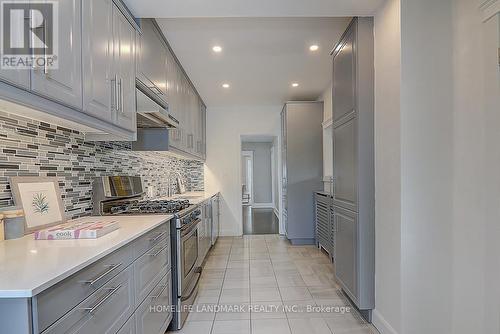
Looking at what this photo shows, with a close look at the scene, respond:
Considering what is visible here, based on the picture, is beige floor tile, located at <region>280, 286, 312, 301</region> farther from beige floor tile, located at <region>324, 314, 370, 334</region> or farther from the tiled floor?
beige floor tile, located at <region>324, 314, 370, 334</region>

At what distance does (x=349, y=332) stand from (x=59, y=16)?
2.71 m

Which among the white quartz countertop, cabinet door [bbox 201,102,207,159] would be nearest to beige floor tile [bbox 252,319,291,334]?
the white quartz countertop

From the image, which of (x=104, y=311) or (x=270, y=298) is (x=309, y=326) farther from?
(x=104, y=311)

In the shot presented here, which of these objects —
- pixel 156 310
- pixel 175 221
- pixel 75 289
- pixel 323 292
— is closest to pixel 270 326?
pixel 323 292

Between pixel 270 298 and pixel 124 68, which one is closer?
pixel 124 68

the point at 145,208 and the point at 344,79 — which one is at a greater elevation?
the point at 344,79

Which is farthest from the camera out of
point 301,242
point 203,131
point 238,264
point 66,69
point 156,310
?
point 203,131

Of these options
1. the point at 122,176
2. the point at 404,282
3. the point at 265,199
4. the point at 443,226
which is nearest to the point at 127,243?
the point at 122,176

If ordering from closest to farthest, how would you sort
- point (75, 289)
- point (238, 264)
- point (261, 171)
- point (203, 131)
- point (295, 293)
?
1. point (75, 289)
2. point (295, 293)
3. point (238, 264)
4. point (203, 131)
5. point (261, 171)

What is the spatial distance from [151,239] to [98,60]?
1.11m

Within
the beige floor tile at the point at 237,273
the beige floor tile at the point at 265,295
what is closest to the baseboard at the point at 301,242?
the beige floor tile at the point at 237,273

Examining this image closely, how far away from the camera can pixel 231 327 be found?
227 centimetres

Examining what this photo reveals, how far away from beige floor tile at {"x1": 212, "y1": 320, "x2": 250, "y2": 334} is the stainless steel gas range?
0.96 ft

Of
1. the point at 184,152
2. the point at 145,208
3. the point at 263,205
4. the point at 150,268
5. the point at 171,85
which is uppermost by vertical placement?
the point at 171,85
